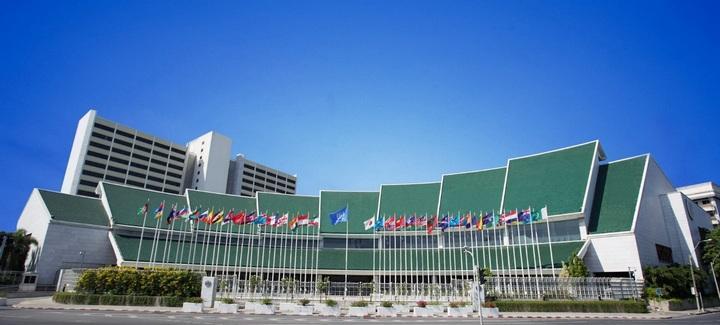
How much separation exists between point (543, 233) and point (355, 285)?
77.1ft

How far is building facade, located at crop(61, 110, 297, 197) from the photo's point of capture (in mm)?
91606

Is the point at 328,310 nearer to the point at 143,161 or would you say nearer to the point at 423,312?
the point at 423,312

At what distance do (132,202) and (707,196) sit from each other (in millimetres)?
113646

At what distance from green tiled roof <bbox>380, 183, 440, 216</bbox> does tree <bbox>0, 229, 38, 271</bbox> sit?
1788 inches

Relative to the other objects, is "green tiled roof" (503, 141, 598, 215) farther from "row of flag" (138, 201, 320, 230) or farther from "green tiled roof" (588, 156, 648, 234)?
"row of flag" (138, 201, 320, 230)

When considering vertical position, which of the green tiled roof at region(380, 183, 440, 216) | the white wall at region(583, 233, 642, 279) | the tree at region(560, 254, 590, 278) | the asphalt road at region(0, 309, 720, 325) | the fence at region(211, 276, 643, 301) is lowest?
the asphalt road at region(0, 309, 720, 325)

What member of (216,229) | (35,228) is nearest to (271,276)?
(216,229)

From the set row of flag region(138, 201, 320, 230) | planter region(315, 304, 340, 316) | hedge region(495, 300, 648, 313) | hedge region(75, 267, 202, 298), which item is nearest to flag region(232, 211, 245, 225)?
row of flag region(138, 201, 320, 230)

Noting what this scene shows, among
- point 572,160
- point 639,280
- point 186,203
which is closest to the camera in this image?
point 639,280

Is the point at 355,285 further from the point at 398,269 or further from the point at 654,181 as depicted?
the point at 654,181

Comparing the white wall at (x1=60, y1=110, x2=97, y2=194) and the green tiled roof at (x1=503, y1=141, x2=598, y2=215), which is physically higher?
the white wall at (x1=60, y1=110, x2=97, y2=194)

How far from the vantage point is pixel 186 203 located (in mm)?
63250

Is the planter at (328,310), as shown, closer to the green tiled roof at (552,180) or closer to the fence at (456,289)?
the fence at (456,289)

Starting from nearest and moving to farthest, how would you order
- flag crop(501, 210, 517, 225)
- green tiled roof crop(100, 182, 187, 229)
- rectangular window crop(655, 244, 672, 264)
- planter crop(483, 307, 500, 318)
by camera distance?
1. planter crop(483, 307, 500, 318)
2. flag crop(501, 210, 517, 225)
3. rectangular window crop(655, 244, 672, 264)
4. green tiled roof crop(100, 182, 187, 229)
